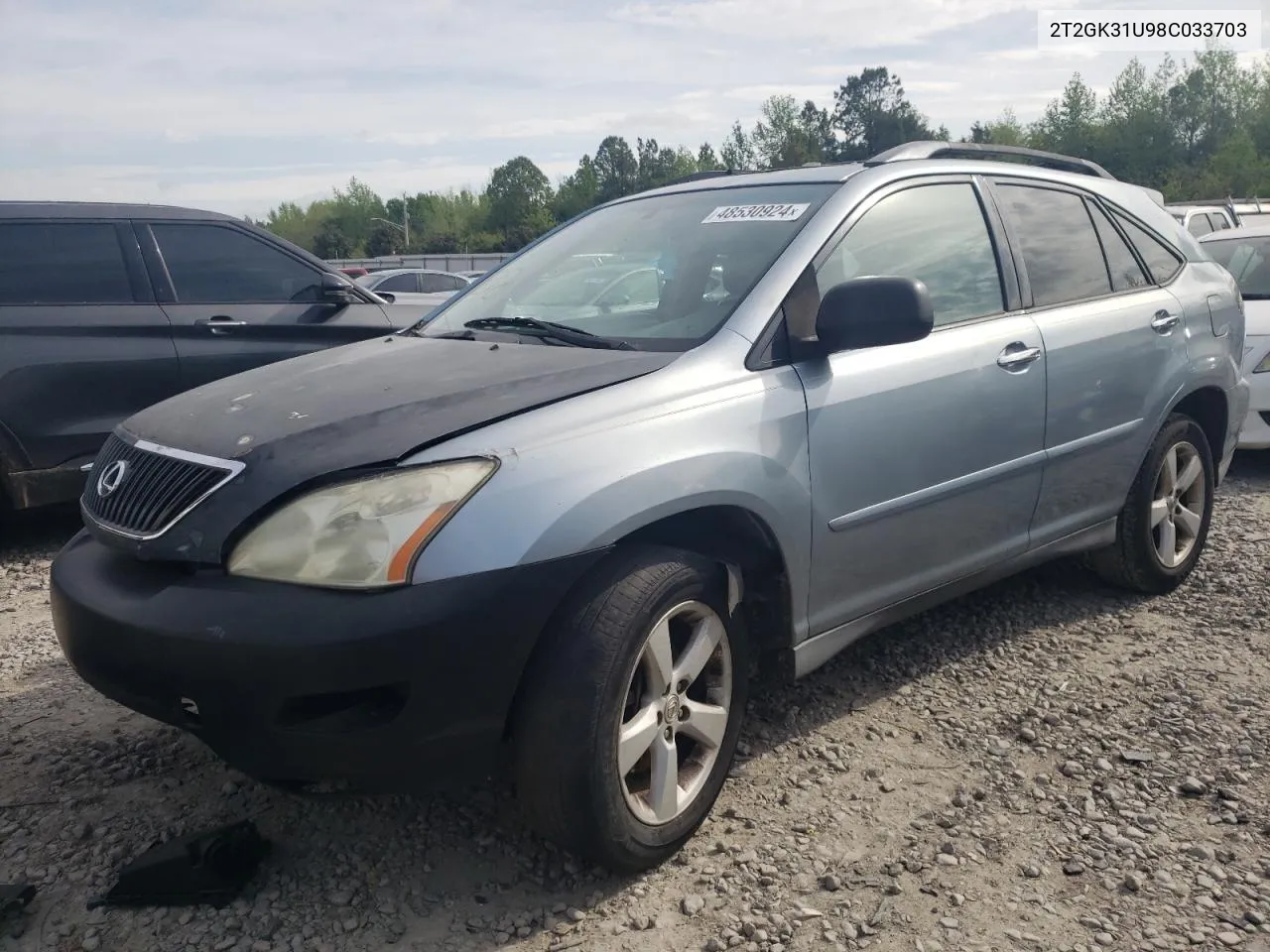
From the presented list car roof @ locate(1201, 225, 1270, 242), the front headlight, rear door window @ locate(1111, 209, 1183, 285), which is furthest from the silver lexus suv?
car roof @ locate(1201, 225, 1270, 242)

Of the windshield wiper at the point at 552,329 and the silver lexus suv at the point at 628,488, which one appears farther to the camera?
the windshield wiper at the point at 552,329

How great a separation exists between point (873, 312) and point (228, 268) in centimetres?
427

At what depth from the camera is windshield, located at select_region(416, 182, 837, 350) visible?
2943 mm

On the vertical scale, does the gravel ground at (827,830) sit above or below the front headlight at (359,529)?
below

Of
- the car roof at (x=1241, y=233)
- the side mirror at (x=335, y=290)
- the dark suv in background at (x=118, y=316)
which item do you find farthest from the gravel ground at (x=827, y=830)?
the car roof at (x=1241, y=233)

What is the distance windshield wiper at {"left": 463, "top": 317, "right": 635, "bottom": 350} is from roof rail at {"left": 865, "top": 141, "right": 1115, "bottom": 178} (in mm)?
1188

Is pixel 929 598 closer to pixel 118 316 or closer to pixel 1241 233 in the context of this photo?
pixel 118 316

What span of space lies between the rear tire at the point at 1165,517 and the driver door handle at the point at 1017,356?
0.95 metres

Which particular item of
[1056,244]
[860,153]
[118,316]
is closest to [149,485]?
[1056,244]

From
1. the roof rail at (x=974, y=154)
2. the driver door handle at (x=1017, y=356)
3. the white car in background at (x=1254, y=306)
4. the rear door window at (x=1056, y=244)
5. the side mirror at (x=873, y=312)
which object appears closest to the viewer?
the side mirror at (x=873, y=312)

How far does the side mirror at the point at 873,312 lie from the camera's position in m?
2.75

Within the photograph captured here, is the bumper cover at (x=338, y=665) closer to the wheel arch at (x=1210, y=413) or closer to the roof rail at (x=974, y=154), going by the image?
the roof rail at (x=974, y=154)

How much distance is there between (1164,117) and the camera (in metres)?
64.2

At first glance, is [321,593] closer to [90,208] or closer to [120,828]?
[120,828]
